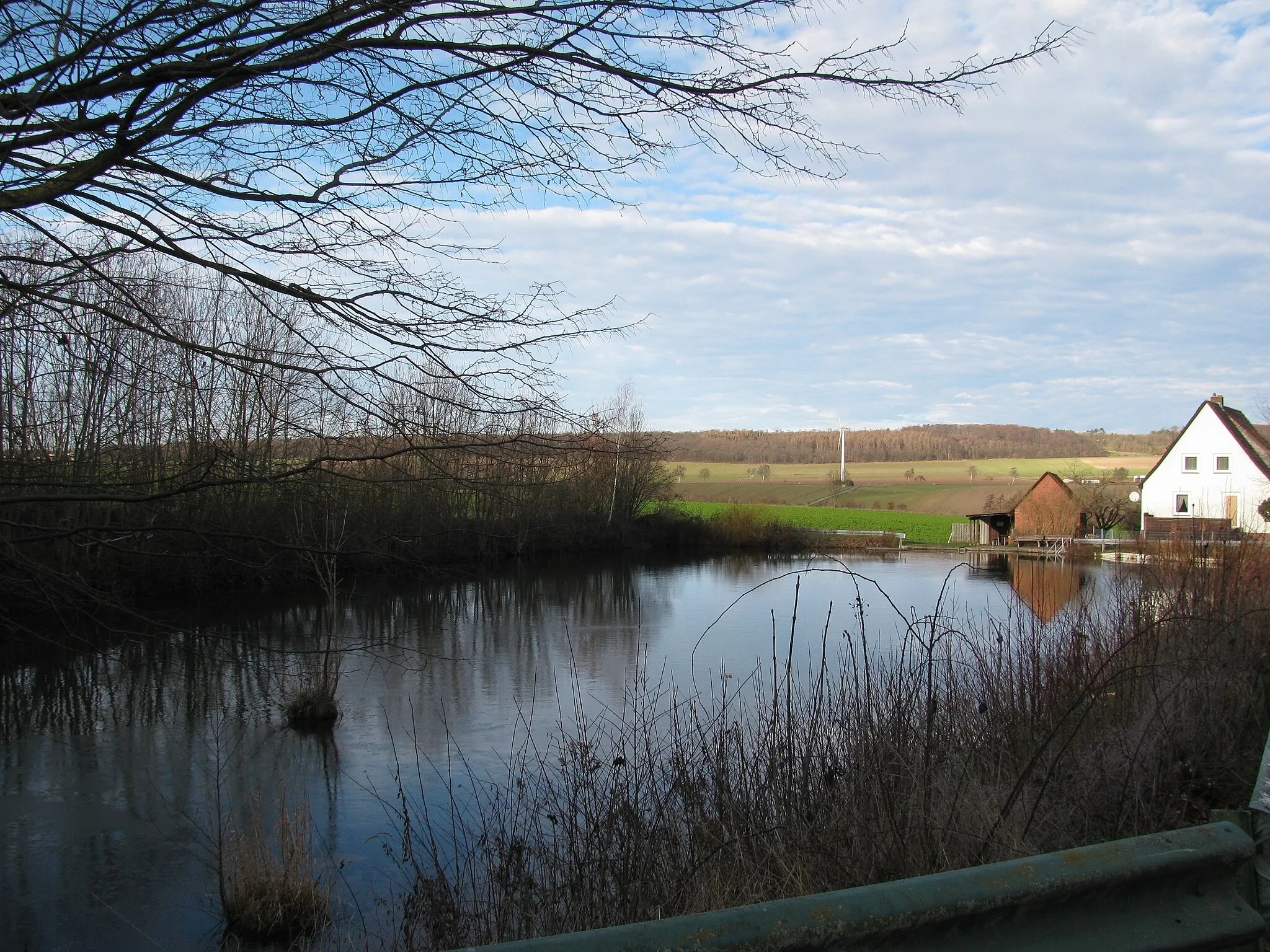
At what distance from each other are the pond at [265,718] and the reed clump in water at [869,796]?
2.58 ft

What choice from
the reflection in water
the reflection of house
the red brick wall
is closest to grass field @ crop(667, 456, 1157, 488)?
the reflection of house

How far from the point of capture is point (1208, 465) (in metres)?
43.8

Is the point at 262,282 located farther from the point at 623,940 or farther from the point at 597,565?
the point at 597,565

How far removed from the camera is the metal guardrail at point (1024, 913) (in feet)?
4.66

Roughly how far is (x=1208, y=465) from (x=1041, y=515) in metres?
10.2

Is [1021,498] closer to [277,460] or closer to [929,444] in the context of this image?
[277,460]

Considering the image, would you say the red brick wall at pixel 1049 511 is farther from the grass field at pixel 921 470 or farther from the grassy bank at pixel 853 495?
the grass field at pixel 921 470

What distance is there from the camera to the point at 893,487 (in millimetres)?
94688

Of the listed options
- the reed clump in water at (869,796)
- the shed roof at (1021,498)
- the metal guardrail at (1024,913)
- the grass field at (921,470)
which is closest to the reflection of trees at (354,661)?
the reed clump in water at (869,796)

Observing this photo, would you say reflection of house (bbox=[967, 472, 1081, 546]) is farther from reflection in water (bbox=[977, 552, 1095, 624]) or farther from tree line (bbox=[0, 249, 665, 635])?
tree line (bbox=[0, 249, 665, 635])

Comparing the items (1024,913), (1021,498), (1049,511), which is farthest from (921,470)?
(1024,913)

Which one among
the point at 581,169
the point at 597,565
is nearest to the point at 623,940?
the point at 581,169

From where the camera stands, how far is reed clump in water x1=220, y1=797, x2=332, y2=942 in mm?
6809

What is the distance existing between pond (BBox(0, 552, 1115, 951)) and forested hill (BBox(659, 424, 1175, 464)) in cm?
8478
